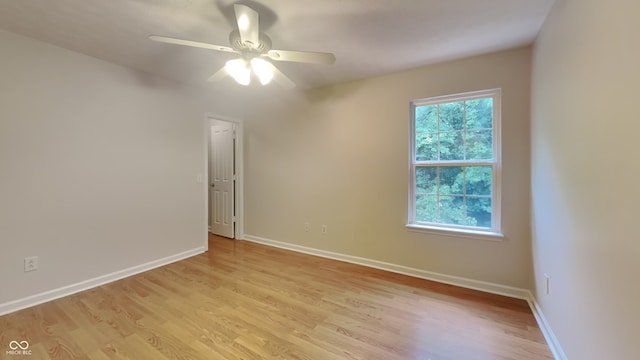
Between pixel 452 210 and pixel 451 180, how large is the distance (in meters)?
0.32

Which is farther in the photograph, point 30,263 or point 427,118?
point 427,118

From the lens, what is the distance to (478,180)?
2.67 m

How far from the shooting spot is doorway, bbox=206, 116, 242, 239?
4.34 metres

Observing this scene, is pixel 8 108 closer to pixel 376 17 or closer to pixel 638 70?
pixel 376 17

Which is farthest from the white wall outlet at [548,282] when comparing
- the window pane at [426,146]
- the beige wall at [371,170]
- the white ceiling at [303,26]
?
the white ceiling at [303,26]

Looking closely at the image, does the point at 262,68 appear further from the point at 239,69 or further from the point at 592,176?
the point at 592,176

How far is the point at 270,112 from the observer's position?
4031 mm

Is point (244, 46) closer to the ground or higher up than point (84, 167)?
higher up

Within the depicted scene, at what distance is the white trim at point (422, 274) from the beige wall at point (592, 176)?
1.62 ft

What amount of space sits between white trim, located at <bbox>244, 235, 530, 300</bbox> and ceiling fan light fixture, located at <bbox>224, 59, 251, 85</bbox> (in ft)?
8.02

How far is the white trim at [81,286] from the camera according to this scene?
2195mm

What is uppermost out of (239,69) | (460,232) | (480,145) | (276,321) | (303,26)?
(303,26)

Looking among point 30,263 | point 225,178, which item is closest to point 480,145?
point 225,178

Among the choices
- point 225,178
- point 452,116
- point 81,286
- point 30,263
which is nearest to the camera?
point 30,263
